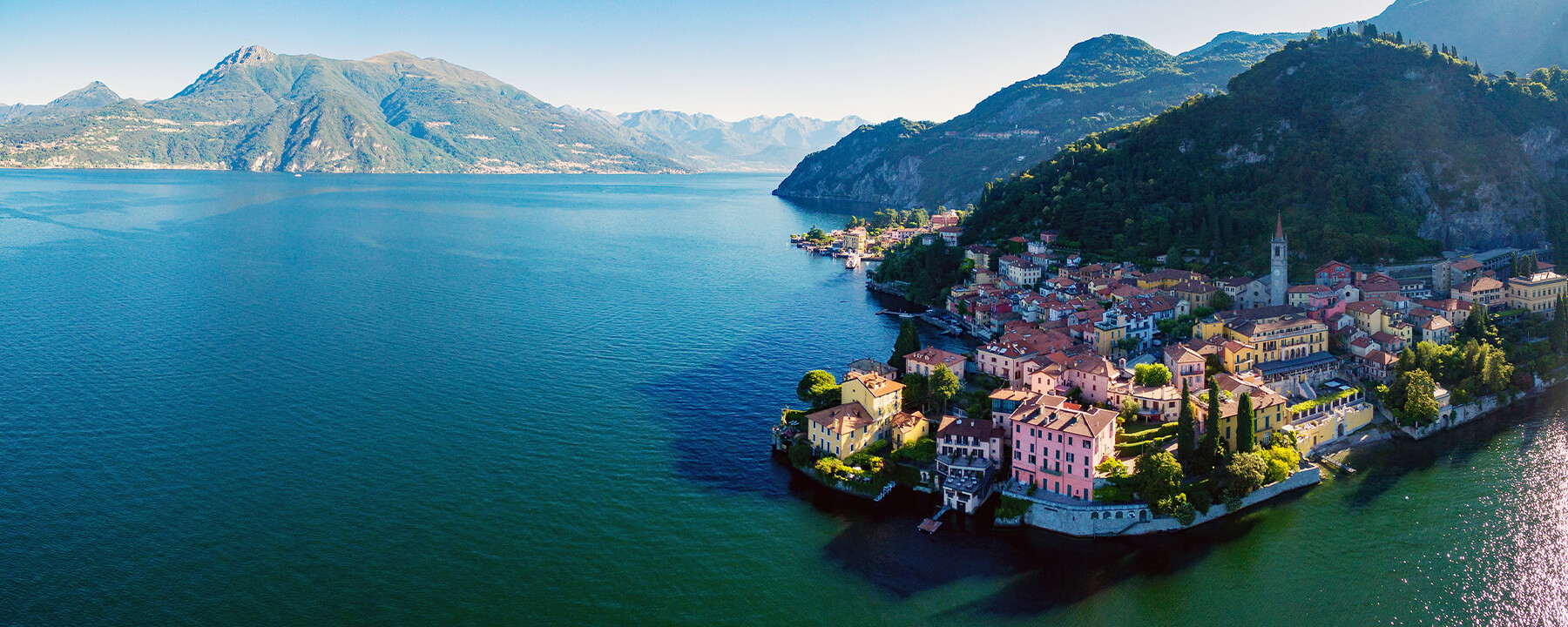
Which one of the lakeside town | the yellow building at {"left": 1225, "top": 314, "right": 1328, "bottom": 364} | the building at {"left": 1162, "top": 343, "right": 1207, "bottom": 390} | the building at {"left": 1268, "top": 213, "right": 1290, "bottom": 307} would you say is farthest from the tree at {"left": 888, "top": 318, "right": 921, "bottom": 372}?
the building at {"left": 1268, "top": 213, "right": 1290, "bottom": 307}

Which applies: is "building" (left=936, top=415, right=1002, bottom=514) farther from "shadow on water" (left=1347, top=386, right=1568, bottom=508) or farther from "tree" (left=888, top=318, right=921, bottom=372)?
"shadow on water" (left=1347, top=386, right=1568, bottom=508)

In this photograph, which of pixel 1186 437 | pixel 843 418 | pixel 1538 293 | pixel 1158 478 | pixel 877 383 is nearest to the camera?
pixel 1158 478

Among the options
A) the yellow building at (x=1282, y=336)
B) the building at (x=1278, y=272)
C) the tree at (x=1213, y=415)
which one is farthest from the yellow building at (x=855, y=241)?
the tree at (x=1213, y=415)

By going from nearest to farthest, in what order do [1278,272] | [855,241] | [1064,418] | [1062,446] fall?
1. [1062,446]
2. [1064,418]
3. [1278,272]
4. [855,241]

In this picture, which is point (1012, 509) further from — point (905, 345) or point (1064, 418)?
point (905, 345)

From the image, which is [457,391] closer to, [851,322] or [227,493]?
[227,493]

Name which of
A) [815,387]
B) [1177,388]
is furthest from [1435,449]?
[815,387]
